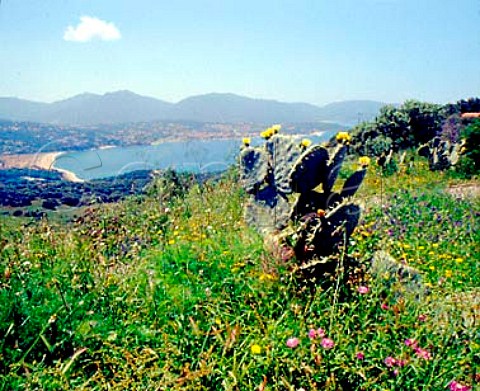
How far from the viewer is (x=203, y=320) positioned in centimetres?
274

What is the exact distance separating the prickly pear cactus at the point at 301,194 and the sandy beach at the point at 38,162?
5.66 ft

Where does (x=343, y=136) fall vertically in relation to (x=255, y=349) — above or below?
above

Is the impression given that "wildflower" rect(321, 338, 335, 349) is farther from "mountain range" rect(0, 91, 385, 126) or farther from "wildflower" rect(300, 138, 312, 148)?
"mountain range" rect(0, 91, 385, 126)

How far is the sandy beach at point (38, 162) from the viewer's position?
4402 millimetres

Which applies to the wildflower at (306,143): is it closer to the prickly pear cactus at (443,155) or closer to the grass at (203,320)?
the grass at (203,320)

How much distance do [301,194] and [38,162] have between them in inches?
101

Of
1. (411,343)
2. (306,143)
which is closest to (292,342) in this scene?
(411,343)

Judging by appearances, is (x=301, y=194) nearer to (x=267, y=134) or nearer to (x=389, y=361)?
(x=267, y=134)

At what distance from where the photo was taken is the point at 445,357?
7.92ft

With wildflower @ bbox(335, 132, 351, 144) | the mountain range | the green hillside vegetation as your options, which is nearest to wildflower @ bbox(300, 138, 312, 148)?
wildflower @ bbox(335, 132, 351, 144)

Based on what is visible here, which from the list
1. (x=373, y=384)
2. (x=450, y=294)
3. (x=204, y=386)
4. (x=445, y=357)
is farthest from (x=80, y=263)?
(x=450, y=294)

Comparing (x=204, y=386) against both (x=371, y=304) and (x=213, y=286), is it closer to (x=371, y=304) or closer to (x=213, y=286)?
(x=213, y=286)

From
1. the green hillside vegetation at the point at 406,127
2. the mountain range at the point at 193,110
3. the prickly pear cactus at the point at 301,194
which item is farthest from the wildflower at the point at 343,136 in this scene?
the green hillside vegetation at the point at 406,127

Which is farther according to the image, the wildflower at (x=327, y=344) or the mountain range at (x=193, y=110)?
the mountain range at (x=193, y=110)
